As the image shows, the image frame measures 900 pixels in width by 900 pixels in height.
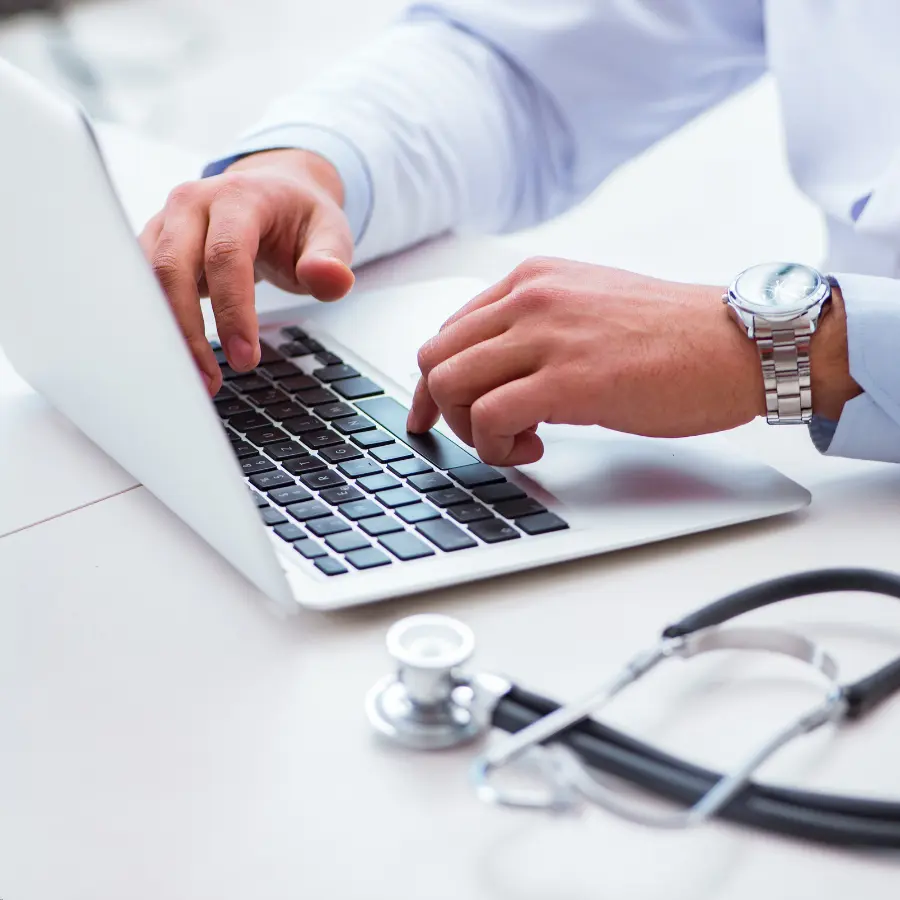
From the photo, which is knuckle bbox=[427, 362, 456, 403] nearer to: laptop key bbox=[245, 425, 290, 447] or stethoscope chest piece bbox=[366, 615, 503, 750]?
laptop key bbox=[245, 425, 290, 447]

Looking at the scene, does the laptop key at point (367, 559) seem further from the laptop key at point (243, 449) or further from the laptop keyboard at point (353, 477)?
the laptop key at point (243, 449)

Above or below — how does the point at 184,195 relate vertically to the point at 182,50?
above

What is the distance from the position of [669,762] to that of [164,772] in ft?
0.61

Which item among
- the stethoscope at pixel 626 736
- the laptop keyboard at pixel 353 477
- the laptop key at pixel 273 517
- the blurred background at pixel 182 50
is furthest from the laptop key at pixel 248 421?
the blurred background at pixel 182 50

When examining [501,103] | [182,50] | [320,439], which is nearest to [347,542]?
[320,439]

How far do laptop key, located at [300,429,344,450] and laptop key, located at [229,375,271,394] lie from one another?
0.08 metres

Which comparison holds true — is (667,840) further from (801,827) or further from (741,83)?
(741,83)

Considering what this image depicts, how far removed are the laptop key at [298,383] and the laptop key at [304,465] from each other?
9cm

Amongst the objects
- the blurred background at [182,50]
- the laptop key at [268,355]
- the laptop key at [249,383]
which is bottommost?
the blurred background at [182,50]

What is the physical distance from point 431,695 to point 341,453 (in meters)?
0.22

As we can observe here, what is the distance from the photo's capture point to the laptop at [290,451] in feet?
1.65

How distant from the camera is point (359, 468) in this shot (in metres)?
0.65

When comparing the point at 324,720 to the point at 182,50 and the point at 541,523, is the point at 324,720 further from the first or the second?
the point at 182,50

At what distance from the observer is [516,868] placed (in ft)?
1.37
